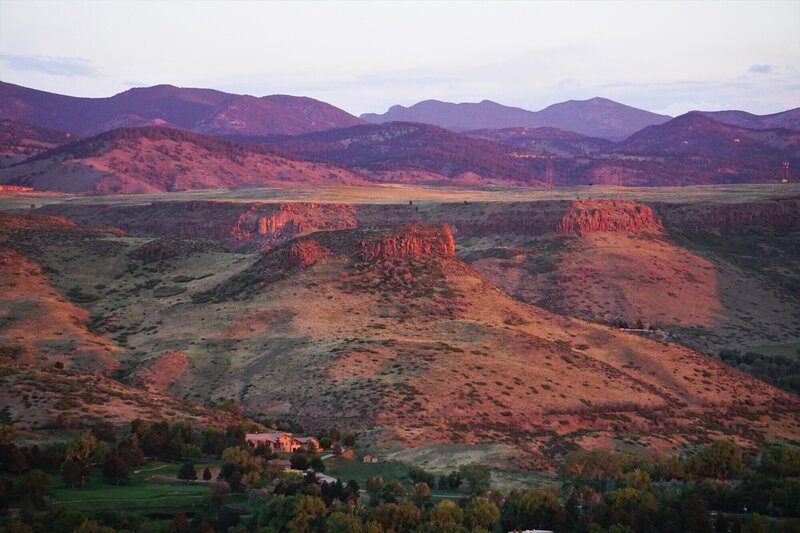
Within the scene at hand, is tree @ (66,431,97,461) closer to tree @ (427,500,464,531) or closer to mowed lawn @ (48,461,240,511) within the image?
mowed lawn @ (48,461,240,511)

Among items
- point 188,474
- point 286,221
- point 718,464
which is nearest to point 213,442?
point 188,474

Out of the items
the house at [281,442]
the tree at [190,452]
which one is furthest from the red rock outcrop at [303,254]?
the tree at [190,452]

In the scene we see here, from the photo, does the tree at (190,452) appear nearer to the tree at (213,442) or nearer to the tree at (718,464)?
the tree at (213,442)

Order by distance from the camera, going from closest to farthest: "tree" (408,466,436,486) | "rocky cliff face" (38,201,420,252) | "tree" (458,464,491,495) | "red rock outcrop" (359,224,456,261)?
1. "tree" (458,464,491,495)
2. "tree" (408,466,436,486)
3. "red rock outcrop" (359,224,456,261)
4. "rocky cliff face" (38,201,420,252)

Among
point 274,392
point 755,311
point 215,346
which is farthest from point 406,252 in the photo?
point 755,311

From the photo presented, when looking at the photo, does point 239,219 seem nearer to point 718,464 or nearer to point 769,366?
point 769,366

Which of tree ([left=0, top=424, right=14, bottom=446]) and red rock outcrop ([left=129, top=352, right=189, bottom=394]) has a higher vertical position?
tree ([left=0, top=424, right=14, bottom=446])

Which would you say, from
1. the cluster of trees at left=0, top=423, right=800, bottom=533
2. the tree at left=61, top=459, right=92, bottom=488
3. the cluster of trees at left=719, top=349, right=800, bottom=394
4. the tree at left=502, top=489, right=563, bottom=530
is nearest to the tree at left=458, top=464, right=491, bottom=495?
the cluster of trees at left=0, top=423, right=800, bottom=533

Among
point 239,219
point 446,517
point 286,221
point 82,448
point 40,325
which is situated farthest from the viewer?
point 239,219
